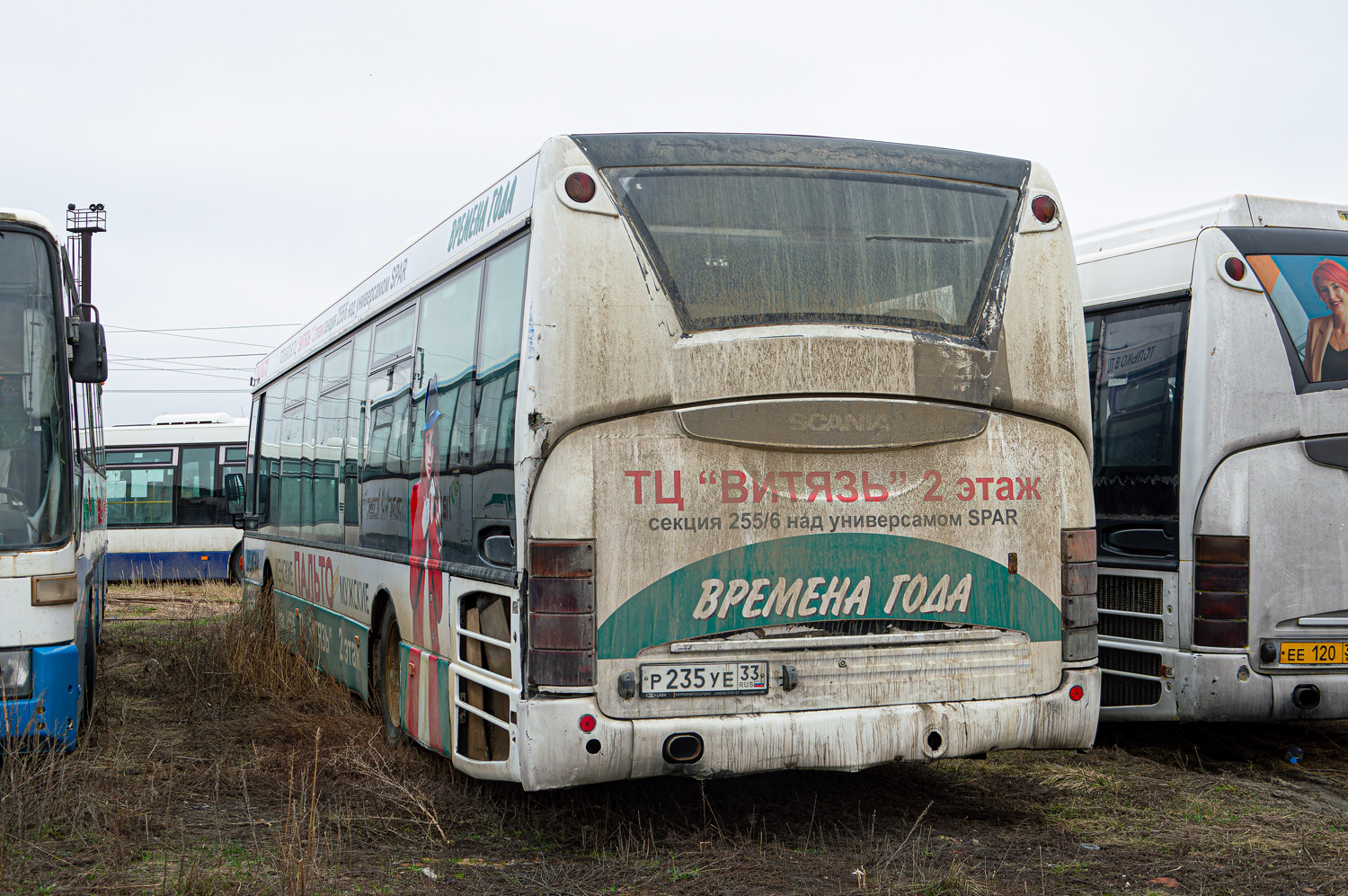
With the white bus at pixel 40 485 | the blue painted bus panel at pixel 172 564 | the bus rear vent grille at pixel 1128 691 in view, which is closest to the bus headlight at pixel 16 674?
the white bus at pixel 40 485

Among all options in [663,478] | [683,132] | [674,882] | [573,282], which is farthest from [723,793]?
[683,132]

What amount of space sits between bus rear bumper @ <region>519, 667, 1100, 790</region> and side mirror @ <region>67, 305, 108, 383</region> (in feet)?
10.5

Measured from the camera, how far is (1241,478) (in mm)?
6973

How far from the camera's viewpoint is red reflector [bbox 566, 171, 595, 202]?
5152 millimetres

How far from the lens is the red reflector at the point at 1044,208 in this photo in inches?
227

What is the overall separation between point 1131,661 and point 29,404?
6.37 metres

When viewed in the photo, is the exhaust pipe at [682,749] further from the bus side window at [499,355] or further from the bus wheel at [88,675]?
the bus wheel at [88,675]

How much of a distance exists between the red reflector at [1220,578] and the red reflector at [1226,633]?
0.19 meters

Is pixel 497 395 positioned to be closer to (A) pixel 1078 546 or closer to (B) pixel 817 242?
(B) pixel 817 242

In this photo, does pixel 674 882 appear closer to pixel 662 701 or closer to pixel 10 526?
pixel 662 701

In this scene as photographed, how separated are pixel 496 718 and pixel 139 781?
2.44m

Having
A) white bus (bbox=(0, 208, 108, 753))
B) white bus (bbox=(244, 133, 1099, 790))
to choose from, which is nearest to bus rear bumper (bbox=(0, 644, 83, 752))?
white bus (bbox=(0, 208, 108, 753))

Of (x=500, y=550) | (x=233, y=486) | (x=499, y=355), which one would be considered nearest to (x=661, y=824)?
(x=500, y=550)

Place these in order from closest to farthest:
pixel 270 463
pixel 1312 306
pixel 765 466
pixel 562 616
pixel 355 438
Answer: pixel 562 616 → pixel 765 466 → pixel 1312 306 → pixel 355 438 → pixel 270 463
